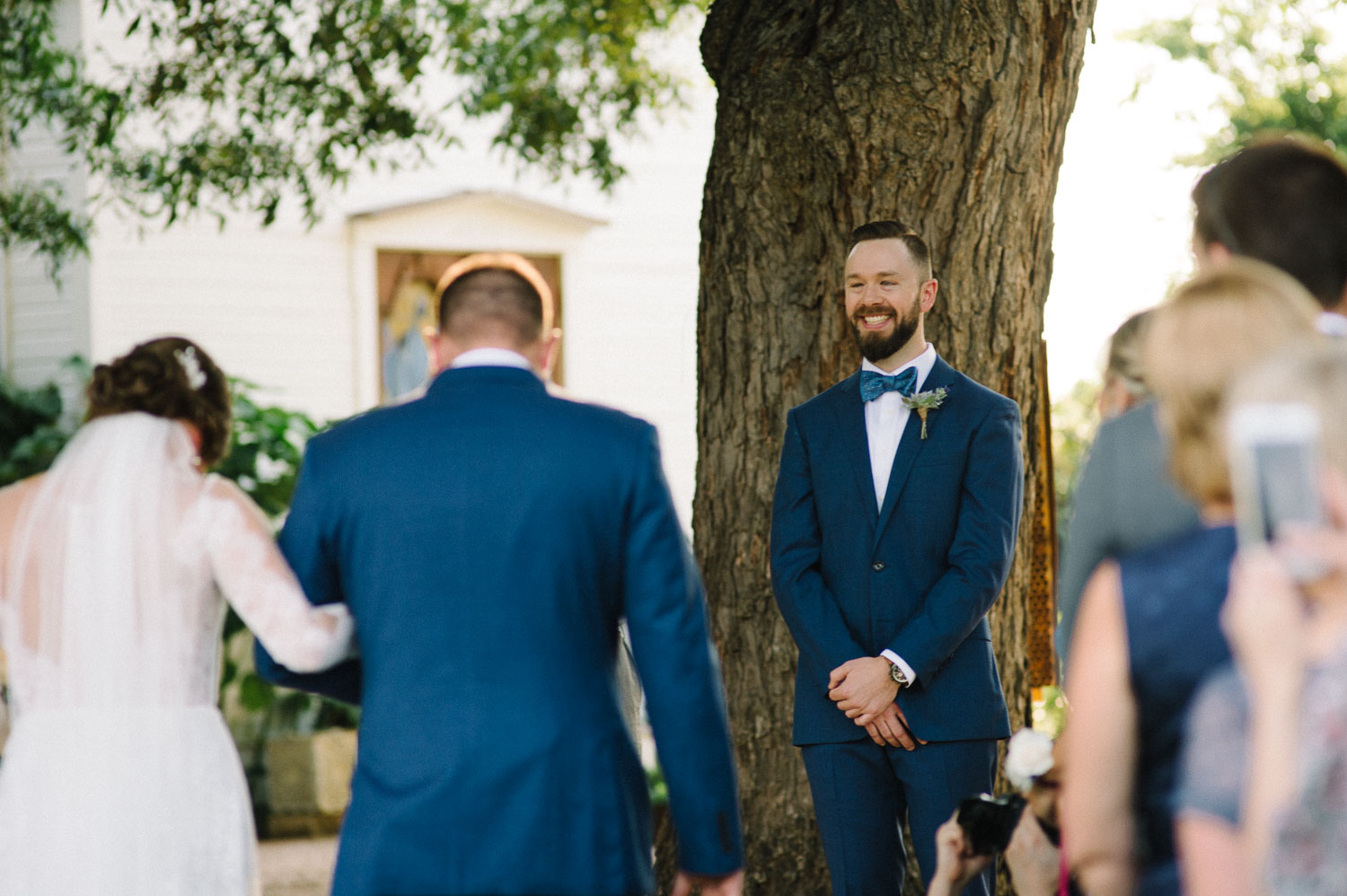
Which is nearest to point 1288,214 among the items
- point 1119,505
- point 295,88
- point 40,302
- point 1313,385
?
point 1119,505

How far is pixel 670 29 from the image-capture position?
9.96 m

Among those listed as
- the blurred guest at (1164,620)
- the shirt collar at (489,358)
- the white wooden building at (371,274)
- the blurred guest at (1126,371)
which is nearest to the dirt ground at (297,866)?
the white wooden building at (371,274)

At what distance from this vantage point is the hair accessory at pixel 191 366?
3529 mm

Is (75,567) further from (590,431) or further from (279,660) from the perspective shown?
(590,431)

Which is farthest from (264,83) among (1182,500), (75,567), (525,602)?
(1182,500)

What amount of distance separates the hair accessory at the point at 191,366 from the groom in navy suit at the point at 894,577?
5.24ft

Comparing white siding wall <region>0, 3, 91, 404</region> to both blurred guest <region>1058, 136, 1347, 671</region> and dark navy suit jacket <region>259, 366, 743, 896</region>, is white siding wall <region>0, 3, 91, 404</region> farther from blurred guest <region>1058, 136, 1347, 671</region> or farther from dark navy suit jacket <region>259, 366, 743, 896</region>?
blurred guest <region>1058, 136, 1347, 671</region>

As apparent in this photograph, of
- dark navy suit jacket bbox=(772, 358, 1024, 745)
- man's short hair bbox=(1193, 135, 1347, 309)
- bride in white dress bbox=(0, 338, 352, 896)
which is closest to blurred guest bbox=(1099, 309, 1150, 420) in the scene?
man's short hair bbox=(1193, 135, 1347, 309)

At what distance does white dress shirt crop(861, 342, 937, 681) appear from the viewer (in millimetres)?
4266

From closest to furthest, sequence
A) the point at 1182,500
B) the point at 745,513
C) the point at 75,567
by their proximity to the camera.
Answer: the point at 1182,500
the point at 75,567
the point at 745,513

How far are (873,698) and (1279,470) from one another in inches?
88.5

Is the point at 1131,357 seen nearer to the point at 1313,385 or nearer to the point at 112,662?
the point at 1313,385

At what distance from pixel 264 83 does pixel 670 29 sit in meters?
2.91

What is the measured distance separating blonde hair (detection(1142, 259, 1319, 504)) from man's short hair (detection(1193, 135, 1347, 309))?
390mm
